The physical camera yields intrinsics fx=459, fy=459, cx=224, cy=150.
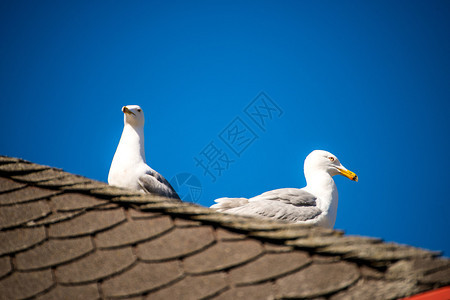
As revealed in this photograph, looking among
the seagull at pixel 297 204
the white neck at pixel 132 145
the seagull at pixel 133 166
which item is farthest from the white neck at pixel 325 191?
the white neck at pixel 132 145

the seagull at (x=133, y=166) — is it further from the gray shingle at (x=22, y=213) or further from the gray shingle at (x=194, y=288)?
the gray shingle at (x=194, y=288)

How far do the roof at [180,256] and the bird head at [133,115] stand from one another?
4.41m

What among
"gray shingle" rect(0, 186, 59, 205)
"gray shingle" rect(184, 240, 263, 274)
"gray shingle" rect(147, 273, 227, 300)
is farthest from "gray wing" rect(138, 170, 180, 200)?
"gray shingle" rect(147, 273, 227, 300)

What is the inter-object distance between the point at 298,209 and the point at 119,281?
461 centimetres

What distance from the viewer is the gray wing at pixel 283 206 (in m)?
6.48

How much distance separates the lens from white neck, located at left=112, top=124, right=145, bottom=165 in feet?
22.1

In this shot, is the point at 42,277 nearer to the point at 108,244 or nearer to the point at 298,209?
the point at 108,244

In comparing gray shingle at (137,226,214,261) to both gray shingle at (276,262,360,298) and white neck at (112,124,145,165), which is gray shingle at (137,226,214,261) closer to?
gray shingle at (276,262,360,298)

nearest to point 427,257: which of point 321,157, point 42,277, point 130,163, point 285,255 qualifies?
point 285,255

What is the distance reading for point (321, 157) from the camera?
845cm

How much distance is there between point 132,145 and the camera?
6.90m

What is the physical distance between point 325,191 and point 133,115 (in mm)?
3413

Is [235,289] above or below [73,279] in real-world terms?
below

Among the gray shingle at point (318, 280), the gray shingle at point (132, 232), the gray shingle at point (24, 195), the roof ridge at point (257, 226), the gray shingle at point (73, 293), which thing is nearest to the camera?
the gray shingle at point (318, 280)
